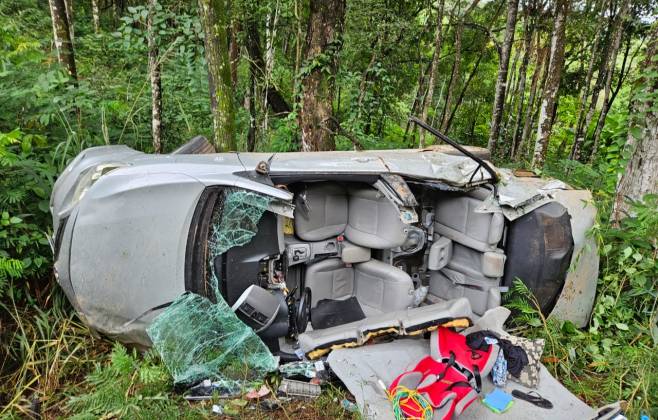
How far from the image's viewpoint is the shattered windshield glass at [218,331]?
241cm

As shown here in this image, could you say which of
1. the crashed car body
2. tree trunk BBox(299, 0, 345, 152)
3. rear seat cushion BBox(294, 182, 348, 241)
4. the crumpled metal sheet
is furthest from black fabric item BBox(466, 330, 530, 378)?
tree trunk BBox(299, 0, 345, 152)

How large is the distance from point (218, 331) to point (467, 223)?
1.96m

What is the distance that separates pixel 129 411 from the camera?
89.0 inches

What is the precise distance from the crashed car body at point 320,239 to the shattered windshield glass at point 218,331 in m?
0.05

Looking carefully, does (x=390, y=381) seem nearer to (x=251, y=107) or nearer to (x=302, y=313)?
(x=302, y=313)

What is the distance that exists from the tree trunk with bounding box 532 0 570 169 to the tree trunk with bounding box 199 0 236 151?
4.66 meters

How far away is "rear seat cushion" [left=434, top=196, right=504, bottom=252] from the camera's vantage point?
304 centimetres

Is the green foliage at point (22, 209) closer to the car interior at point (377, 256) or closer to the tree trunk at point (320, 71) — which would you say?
the car interior at point (377, 256)

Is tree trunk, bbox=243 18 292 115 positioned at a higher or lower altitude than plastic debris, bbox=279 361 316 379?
higher

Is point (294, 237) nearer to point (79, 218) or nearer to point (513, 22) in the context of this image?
point (79, 218)

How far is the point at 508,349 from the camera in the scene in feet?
8.92

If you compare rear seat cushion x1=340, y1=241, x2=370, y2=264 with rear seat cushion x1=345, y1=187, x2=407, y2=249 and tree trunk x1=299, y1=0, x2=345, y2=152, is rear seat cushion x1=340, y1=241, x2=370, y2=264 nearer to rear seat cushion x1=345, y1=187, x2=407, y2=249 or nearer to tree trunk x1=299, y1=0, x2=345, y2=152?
rear seat cushion x1=345, y1=187, x2=407, y2=249

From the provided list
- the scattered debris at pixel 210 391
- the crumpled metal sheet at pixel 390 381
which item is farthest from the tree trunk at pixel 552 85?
the scattered debris at pixel 210 391

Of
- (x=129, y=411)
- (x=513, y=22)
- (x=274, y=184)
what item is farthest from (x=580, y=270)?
(x=513, y=22)
